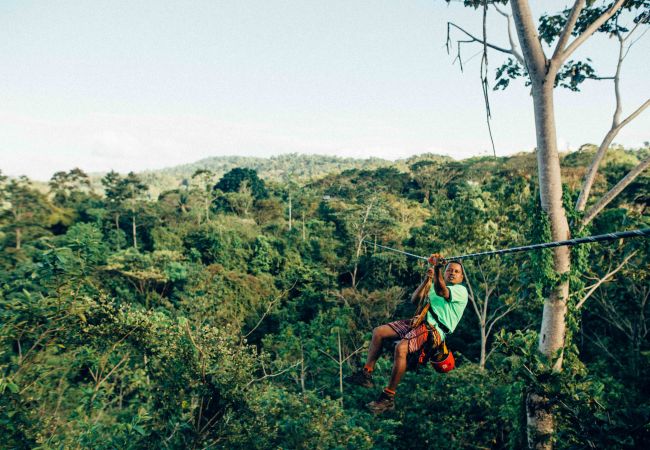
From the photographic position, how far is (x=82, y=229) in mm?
28688

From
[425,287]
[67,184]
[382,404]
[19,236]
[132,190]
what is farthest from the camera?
[67,184]

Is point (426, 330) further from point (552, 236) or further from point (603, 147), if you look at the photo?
point (603, 147)

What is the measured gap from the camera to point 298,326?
2145cm

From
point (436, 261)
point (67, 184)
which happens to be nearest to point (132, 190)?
point (67, 184)

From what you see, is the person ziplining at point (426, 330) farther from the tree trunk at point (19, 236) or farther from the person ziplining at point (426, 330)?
the tree trunk at point (19, 236)

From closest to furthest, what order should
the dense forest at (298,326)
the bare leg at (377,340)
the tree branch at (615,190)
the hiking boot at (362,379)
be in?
the bare leg at (377,340)
the hiking boot at (362,379)
the tree branch at (615,190)
the dense forest at (298,326)

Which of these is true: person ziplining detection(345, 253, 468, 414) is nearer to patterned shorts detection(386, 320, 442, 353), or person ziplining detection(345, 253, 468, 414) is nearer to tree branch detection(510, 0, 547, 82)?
patterned shorts detection(386, 320, 442, 353)

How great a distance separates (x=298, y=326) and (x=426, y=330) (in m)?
18.5

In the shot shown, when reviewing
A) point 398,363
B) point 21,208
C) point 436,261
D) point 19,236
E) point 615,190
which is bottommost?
point 19,236

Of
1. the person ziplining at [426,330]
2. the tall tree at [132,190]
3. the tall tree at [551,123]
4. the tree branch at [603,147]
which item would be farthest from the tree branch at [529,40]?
the tall tree at [132,190]

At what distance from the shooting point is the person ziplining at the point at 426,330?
3.48 metres

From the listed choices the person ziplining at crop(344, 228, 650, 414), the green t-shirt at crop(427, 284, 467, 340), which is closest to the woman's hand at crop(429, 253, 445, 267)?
the person ziplining at crop(344, 228, 650, 414)

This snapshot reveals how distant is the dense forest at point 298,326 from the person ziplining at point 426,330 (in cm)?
76

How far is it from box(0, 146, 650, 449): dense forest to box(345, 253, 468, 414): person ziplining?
759 millimetres
